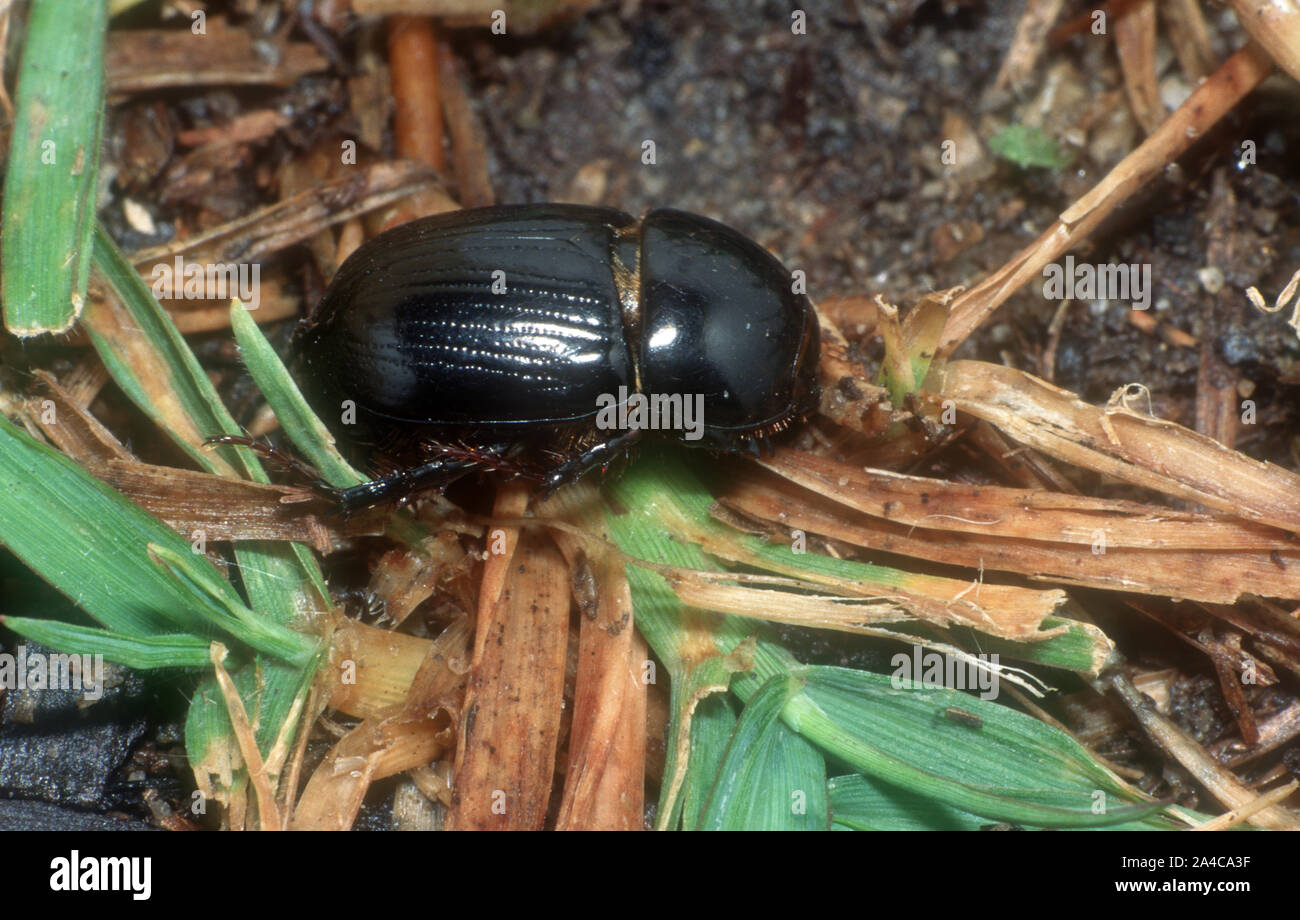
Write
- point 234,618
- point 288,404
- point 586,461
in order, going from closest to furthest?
point 234,618
point 288,404
point 586,461

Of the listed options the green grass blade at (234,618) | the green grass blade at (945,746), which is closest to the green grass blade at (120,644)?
the green grass blade at (234,618)

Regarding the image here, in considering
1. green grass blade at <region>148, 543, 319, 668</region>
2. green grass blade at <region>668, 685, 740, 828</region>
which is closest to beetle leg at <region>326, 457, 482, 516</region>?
green grass blade at <region>148, 543, 319, 668</region>

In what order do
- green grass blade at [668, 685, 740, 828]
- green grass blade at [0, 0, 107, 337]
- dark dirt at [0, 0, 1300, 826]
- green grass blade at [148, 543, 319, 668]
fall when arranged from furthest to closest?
dark dirt at [0, 0, 1300, 826]
green grass blade at [0, 0, 107, 337]
green grass blade at [668, 685, 740, 828]
green grass blade at [148, 543, 319, 668]

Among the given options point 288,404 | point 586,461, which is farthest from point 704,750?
point 288,404

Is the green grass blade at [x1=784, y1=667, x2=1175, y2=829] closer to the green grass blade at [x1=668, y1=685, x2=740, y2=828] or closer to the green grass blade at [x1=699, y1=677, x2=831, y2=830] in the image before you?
the green grass blade at [x1=699, y1=677, x2=831, y2=830]

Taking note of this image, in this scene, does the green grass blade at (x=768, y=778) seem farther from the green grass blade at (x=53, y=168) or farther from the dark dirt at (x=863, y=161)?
the green grass blade at (x=53, y=168)

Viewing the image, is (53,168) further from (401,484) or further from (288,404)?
(401,484)

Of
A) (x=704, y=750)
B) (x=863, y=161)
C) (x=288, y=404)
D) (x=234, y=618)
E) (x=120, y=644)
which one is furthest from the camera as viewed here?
(x=863, y=161)
